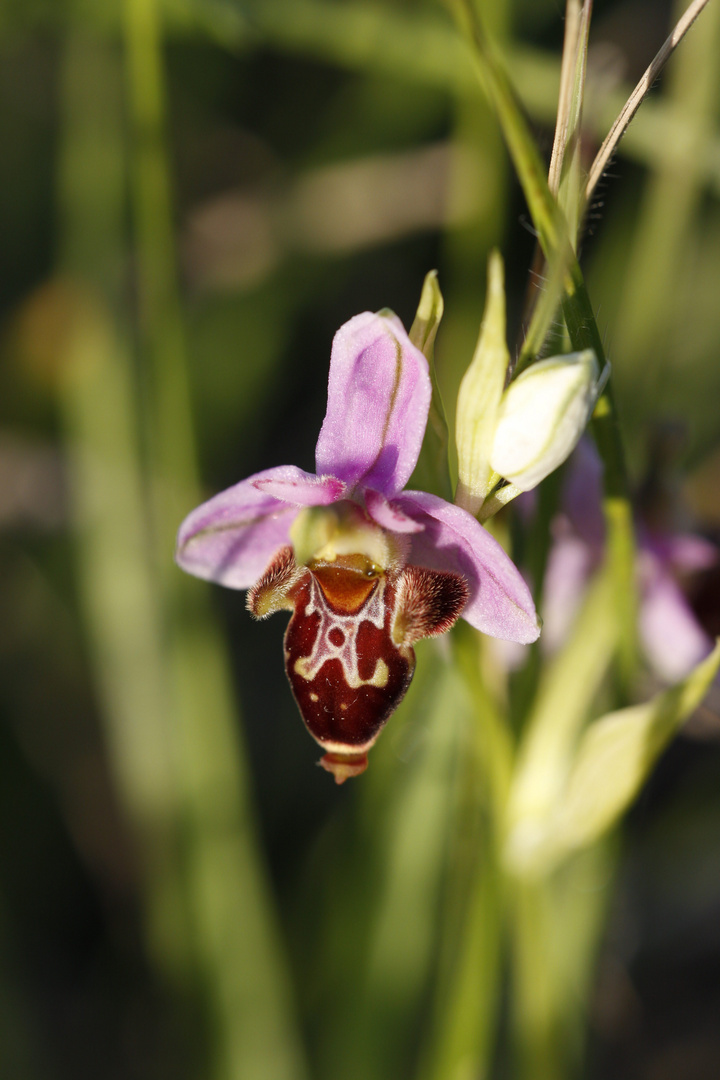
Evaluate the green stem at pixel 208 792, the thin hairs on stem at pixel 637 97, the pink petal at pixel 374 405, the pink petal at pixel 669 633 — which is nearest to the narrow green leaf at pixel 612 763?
the pink petal at pixel 669 633

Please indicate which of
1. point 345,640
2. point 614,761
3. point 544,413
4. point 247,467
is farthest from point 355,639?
point 247,467

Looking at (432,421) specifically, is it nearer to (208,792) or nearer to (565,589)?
(565,589)

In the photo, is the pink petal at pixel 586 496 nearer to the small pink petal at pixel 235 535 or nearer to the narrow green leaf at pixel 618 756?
the narrow green leaf at pixel 618 756

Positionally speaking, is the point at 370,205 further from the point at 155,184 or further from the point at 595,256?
the point at 155,184

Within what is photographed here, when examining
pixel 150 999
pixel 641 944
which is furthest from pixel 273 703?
pixel 641 944

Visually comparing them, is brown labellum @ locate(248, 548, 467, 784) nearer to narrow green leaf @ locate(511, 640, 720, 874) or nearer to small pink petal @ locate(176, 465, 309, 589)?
small pink petal @ locate(176, 465, 309, 589)

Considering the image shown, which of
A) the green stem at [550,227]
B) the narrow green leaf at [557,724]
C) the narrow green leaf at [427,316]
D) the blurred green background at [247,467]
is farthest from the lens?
the blurred green background at [247,467]

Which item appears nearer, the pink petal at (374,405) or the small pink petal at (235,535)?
the pink petal at (374,405)

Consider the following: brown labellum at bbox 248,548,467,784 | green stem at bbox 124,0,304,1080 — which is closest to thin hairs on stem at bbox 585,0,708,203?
brown labellum at bbox 248,548,467,784
